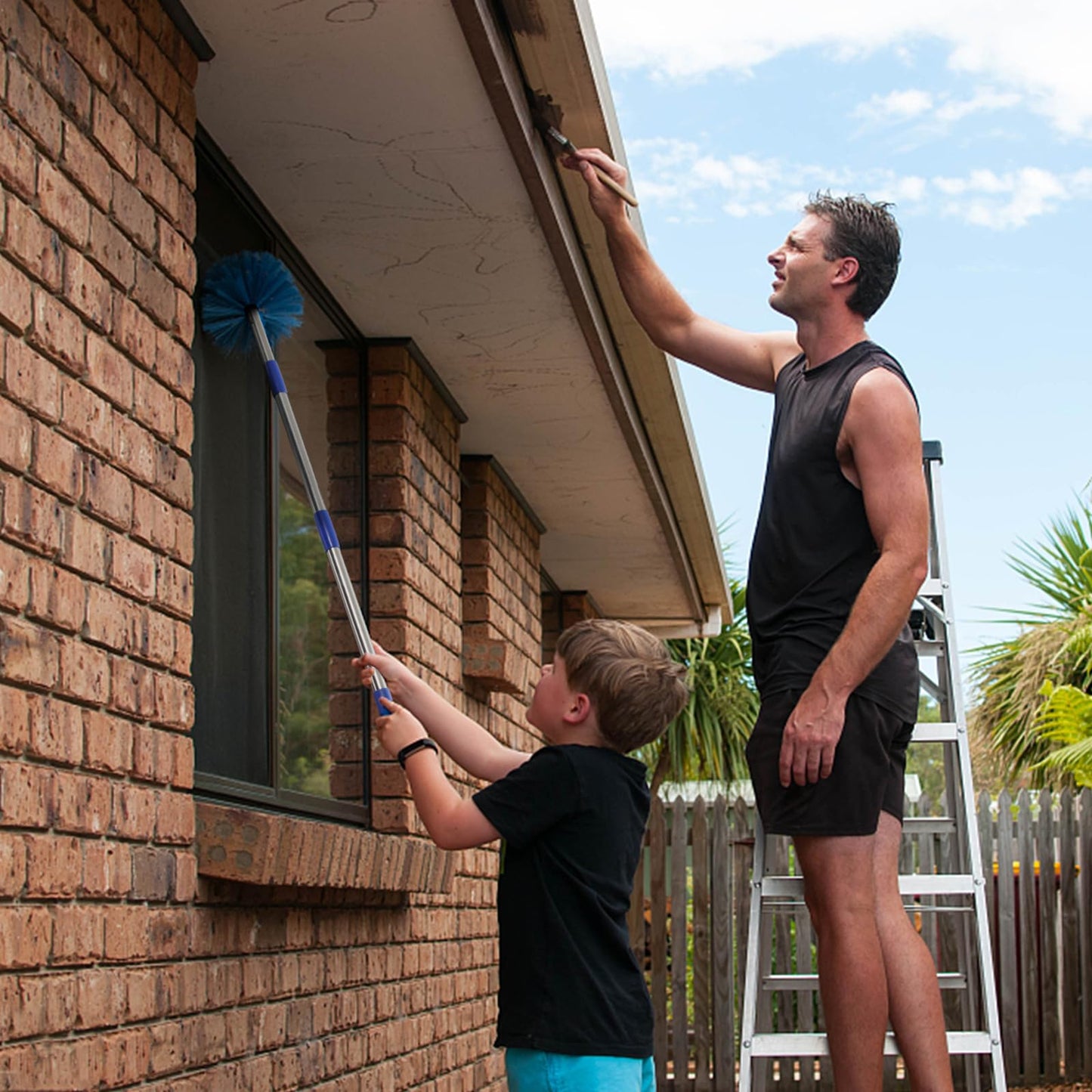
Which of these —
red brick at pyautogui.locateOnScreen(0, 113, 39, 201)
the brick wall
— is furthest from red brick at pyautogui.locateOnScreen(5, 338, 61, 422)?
red brick at pyautogui.locateOnScreen(0, 113, 39, 201)

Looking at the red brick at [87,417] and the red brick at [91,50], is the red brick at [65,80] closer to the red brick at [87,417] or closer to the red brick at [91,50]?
the red brick at [91,50]

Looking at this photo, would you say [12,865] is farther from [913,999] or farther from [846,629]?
[913,999]

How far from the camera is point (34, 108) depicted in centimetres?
252

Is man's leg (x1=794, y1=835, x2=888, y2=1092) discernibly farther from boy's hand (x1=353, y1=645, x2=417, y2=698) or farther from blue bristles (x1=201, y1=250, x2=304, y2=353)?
blue bristles (x1=201, y1=250, x2=304, y2=353)

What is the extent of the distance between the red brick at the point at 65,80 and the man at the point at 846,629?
1.40 m

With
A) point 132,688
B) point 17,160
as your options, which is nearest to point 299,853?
point 132,688

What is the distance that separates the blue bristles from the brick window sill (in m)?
1.09

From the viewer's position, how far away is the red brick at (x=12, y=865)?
2.25m

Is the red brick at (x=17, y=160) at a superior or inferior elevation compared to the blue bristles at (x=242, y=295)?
inferior

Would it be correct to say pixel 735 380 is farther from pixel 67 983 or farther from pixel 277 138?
pixel 67 983

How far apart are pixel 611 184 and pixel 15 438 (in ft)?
5.85

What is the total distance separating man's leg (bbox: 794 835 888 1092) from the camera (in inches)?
112

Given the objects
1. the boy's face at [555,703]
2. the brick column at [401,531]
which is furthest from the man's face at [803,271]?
the brick column at [401,531]

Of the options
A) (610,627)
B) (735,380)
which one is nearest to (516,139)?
(735,380)
